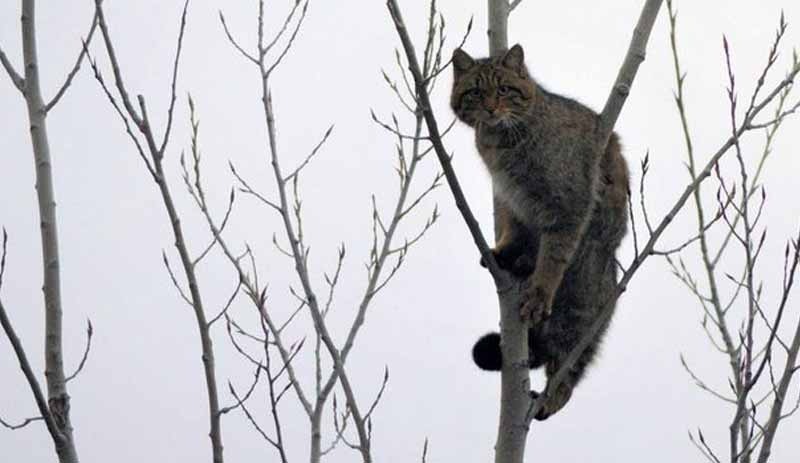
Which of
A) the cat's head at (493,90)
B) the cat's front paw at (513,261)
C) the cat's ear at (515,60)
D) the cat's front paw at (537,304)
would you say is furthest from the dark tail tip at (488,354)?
the cat's ear at (515,60)

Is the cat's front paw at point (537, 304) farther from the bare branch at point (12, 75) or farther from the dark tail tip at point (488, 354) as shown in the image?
the bare branch at point (12, 75)

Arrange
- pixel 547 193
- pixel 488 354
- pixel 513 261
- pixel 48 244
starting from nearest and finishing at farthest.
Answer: pixel 48 244
pixel 547 193
pixel 513 261
pixel 488 354

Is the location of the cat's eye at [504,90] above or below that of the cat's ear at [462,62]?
below

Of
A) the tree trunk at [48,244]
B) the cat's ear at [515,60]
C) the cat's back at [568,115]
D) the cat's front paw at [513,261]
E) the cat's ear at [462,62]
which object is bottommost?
the tree trunk at [48,244]

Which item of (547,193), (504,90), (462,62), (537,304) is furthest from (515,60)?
(537,304)

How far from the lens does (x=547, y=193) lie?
16.1ft

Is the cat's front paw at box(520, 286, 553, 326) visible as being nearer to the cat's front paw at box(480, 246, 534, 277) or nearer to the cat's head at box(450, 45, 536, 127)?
the cat's front paw at box(480, 246, 534, 277)

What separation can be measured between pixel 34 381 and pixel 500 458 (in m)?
1.67

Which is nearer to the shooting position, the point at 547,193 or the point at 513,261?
the point at 547,193

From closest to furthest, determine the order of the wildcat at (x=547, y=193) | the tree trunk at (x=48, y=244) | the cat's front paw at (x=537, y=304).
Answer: the tree trunk at (x=48, y=244), the cat's front paw at (x=537, y=304), the wildcat at (x=547, y=193)

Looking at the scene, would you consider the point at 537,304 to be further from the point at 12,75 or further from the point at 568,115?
the point at 12,75

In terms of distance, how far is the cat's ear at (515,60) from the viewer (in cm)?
498

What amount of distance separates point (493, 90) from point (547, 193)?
54 cm

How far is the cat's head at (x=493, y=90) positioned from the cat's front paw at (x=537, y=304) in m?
0.87
